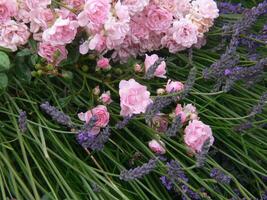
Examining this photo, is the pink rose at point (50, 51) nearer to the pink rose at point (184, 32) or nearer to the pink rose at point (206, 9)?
the pink rose at point (184, 32)

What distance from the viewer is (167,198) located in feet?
4.47

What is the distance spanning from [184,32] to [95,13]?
333mm

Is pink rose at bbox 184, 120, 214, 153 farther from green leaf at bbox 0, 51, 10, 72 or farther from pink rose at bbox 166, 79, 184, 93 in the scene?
green leaf at bbox 0, 51, 10, 72

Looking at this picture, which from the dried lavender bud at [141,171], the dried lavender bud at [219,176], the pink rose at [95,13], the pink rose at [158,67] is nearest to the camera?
the dried lavender bud at [141,171]

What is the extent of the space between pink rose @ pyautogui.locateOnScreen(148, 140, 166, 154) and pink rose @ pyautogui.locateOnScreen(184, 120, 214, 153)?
71mm

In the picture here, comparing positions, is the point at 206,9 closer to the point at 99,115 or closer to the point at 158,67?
the point at 158,67

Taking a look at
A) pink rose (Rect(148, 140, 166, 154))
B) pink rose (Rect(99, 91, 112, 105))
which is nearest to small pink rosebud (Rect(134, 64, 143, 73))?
pink rose (Rect(99, 91, 112, 105))

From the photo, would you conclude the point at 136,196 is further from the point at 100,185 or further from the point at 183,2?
the point at 183,2

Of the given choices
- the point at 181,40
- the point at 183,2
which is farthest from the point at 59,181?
the point at 183,2

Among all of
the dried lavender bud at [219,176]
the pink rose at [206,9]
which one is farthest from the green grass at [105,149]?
the pink rose at [206,9]

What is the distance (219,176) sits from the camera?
4.08 ft

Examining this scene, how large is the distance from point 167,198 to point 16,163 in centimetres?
40

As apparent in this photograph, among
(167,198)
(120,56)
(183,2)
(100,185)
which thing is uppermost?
(183,2)

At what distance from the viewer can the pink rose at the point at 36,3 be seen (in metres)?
1.37
